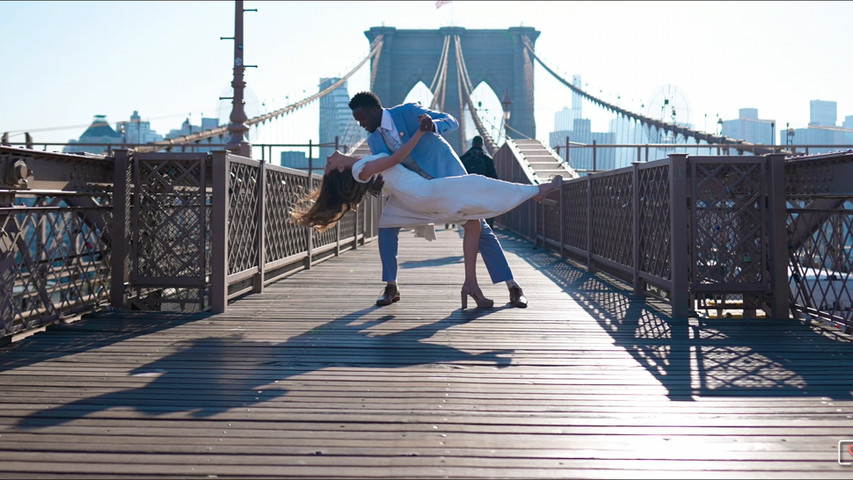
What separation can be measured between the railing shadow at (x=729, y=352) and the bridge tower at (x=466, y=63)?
4711cm

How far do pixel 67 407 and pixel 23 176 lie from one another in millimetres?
1404

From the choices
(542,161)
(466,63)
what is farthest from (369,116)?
(466,63)

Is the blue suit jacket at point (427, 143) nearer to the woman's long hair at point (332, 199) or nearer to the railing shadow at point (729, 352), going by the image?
the woman's long hair at point (332, 199)

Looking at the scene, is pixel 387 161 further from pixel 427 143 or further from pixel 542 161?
pixel 542 161

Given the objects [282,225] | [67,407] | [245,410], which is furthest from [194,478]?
[282,225]

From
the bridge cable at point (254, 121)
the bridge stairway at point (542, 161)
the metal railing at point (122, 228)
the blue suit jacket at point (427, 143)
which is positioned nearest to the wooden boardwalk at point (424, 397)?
the metal railing at point (122, 228)

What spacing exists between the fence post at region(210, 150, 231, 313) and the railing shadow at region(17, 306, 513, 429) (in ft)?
1.55

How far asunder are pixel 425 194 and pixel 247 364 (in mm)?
1349

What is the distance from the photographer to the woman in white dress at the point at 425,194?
12.0 feet

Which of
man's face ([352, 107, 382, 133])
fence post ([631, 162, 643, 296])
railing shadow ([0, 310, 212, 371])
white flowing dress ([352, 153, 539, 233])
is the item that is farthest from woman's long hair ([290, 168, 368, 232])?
fence post ([631, 162, 643, 296])

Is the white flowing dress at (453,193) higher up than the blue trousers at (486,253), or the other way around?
the white flowing dress at (453,193)

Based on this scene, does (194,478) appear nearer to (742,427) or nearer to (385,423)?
(385,423)

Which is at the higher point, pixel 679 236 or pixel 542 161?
pixel 542 161

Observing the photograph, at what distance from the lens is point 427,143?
4.07 m
